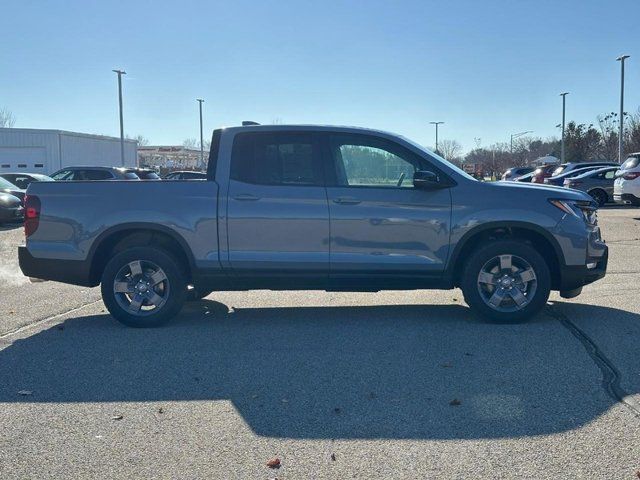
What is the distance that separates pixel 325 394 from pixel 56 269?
3.58 metres

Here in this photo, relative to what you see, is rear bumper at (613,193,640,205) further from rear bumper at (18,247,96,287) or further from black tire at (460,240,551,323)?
rear bumper at (18,247,96,287)

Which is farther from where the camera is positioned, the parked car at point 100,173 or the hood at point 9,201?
the parked car at point 100,173

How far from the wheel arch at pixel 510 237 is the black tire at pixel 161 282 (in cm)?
281

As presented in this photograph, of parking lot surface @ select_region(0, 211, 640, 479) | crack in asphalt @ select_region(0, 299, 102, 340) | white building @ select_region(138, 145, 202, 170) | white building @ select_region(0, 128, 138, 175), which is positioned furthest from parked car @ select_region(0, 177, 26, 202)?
white building @ select_region(138, 145, 202, 170)

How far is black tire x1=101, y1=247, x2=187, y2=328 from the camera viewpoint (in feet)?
21.9

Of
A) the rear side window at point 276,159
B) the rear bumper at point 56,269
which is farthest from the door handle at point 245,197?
the rear bumper at point 56,269

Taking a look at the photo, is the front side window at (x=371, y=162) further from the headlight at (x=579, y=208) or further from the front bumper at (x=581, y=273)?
the front bumper at (x=581, y=273)

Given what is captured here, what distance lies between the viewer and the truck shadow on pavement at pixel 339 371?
4230mm

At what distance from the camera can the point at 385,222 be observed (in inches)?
257

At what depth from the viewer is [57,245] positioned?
6773 mm

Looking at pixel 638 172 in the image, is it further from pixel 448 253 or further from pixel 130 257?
pixel 130 257

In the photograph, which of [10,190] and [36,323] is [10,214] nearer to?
[10,190]

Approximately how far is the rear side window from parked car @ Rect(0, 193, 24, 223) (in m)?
13.5

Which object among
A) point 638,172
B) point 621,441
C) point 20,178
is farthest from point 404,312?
point 20,178
